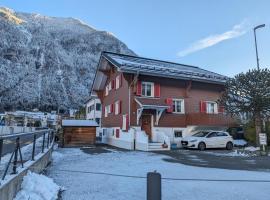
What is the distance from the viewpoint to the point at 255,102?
1838 cm

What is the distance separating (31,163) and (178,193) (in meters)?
4.12

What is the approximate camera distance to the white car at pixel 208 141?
67.8 feet

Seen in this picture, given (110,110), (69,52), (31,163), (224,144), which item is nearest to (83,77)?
(69,52)

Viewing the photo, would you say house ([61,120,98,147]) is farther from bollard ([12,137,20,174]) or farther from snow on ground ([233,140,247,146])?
bollard ([12,137,20,174])

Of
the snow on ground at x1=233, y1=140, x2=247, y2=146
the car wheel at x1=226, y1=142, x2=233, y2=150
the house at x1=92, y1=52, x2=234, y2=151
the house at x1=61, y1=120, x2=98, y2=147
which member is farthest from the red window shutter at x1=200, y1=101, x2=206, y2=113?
the house at x1=61, y1=120, x2=98, y2=147

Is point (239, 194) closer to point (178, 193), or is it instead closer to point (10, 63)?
point (178, 193)

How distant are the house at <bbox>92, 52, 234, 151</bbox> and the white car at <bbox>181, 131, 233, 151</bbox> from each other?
161 cm

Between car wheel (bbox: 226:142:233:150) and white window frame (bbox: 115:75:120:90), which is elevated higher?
white window frame (bbox: 115:75:120:90)

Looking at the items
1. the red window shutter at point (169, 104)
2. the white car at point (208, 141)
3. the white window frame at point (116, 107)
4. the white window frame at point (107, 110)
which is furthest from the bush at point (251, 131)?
the white window frame at point (107, 110)

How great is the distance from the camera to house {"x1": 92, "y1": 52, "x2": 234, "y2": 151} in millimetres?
21491

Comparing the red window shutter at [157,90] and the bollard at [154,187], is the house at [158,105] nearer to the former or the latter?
the red window shutter at [157,90]

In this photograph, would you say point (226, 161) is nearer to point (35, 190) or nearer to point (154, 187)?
point (35, 190)

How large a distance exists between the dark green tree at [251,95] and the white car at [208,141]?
2404mm

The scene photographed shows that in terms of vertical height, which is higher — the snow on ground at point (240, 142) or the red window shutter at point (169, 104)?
the red window shutter at point (169, 104)
